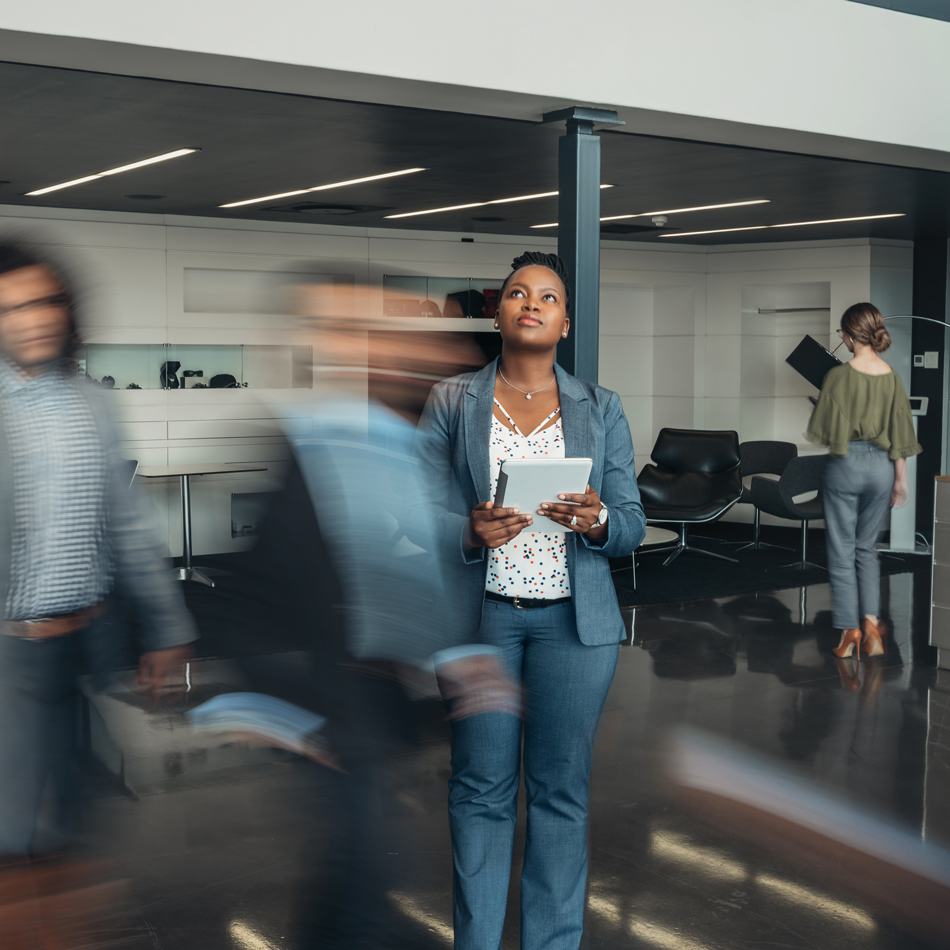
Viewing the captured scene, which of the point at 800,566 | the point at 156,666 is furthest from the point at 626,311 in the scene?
the point at 156,666

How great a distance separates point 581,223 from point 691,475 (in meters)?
4.77

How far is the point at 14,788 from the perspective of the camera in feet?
7.11

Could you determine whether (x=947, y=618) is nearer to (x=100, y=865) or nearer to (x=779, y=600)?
(x=779, y=600)

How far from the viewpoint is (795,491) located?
26.9 feet

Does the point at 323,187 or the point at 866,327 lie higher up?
the point at 323,187

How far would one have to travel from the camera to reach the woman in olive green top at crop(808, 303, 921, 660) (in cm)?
547

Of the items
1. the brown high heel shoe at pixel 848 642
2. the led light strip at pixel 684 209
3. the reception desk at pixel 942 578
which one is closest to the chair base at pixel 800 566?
the brown high heel shoe at pixel 848 642

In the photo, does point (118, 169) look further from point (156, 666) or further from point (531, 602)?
point (531, 602)

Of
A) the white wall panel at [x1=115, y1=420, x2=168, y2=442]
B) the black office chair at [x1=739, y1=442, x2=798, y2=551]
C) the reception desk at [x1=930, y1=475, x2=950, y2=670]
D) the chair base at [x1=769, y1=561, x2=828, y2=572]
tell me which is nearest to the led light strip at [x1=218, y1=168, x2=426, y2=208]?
the white wall panel at [x1=115, y1=420, x2=168, y2=442]

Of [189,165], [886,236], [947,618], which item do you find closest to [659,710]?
[947,618]

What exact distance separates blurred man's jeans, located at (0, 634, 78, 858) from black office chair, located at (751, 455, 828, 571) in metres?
6.65

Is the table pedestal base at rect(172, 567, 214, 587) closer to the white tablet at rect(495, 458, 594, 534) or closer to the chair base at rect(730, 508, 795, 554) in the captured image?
the chair base at rect(730, 508, 795, 554)

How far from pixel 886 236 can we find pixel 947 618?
18.9 feet

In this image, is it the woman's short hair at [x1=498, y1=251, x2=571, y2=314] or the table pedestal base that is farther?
the table pedestal base
